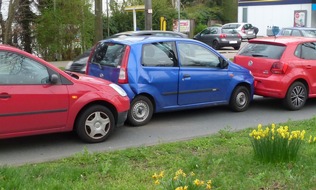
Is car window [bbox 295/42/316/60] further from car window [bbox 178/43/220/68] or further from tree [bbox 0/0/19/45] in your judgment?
tree [bbox 0/0/19/45]

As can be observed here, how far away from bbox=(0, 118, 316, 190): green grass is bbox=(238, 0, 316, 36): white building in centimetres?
3295

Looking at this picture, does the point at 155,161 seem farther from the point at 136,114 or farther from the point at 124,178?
the point at 136,114

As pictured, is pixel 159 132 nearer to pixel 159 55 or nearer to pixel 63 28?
pixel 159 55

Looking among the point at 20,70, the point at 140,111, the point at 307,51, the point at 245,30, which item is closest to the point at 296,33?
the point at 307,51

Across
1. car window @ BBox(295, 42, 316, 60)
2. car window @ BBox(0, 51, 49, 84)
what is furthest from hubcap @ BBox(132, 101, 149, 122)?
car window @ BBox(295, 42, 316, 60)

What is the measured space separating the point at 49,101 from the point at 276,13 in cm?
3796

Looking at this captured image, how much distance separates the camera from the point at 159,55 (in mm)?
8406

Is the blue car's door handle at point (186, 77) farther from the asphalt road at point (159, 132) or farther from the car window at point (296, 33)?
the car window at point (296, 33)

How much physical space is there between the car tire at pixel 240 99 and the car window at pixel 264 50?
3.10 feet

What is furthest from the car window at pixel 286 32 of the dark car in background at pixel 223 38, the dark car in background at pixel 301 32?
the dark car in background at pixel 223 38

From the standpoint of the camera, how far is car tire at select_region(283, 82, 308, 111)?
964cm

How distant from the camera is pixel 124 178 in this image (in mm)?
5062

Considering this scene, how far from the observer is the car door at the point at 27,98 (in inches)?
248

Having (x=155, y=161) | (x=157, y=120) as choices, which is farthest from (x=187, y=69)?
(x=155, y=161)
